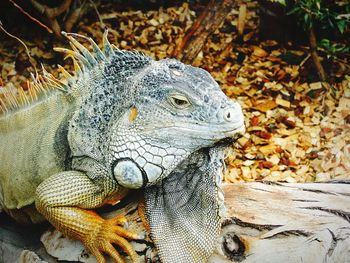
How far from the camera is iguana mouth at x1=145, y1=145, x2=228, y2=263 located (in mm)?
2391

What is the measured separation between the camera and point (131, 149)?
92.8 inches

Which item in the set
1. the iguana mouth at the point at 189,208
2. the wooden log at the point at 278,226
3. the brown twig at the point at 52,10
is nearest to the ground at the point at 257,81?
the brown twig at the point at 52,10

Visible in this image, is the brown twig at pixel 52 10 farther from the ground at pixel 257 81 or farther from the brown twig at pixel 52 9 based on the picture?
the ground at pixel 257 81

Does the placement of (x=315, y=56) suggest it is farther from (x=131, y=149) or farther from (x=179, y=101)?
(x=131, y=149)

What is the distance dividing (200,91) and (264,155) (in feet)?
7.44

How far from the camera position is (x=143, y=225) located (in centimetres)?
258

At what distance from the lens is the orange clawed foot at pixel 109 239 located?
8.05 feet

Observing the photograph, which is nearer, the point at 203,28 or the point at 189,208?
the point at 189,208

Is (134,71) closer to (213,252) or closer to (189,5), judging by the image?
(213,252)

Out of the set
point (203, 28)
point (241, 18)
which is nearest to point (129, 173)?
point (203, 28)

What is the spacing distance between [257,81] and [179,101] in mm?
2813

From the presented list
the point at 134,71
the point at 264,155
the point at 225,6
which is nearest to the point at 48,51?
the point at 225,6

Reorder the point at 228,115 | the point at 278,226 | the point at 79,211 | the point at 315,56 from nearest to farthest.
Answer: the point at 228,115
the point at 278,226
the point at 79,211
the point at 315,56

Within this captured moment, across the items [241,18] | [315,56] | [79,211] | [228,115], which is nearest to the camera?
[228,115]
